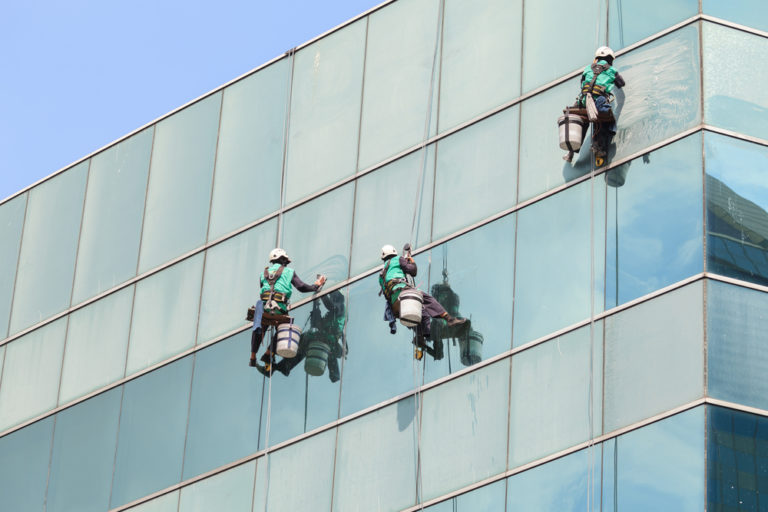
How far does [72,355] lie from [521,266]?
10.8m

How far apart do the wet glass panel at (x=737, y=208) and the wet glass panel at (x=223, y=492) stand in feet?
29.2

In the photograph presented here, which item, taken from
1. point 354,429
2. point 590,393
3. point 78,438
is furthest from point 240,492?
point 590,393

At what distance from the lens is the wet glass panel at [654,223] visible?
25391mm

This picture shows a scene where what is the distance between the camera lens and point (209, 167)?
3397 centimetres

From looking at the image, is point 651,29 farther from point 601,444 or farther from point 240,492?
point 240,492

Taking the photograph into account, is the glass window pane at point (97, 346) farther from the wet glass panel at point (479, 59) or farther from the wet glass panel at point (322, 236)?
the wet glass panel at point (479, 59)

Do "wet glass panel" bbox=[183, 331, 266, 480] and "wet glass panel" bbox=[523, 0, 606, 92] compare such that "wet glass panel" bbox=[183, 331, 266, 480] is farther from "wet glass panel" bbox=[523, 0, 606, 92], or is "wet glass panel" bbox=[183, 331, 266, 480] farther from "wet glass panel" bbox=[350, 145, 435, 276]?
"wet glass panel" bbox=[523, 0, 606, 92]

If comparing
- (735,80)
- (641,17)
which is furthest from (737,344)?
(641,17)

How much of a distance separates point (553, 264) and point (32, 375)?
12.8 meters

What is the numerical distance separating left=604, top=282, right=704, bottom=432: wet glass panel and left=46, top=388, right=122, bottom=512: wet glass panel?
1102cm

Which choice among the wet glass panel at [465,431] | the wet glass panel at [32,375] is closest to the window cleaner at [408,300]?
the wet glass panel at [465,431]

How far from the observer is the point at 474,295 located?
28.1m

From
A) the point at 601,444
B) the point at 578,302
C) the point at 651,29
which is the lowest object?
the point at 601,444

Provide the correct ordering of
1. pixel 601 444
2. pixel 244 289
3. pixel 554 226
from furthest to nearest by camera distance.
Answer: pixel 244 289 → pixel 554 226 → pixel 601 444
